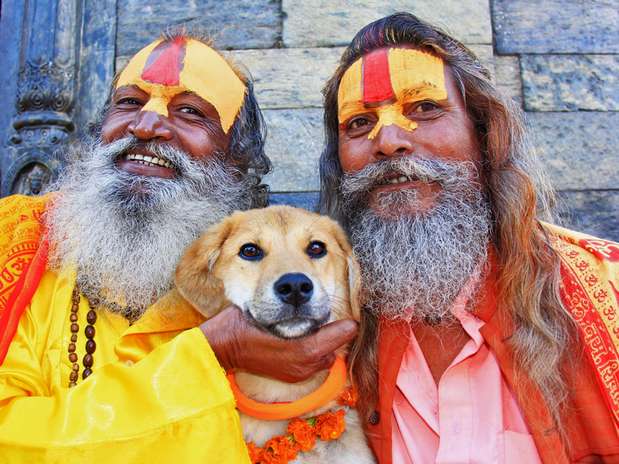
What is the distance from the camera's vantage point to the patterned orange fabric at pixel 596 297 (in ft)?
7.14

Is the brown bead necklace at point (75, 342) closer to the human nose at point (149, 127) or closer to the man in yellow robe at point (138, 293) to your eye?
the man in yellow robe at point (138, 293)

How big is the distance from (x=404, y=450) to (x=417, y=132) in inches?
53.4

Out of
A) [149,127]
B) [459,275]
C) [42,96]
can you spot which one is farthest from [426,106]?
[42,96]

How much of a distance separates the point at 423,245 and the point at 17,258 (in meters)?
1.74

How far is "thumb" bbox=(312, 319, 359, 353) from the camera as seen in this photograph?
2.17 metres

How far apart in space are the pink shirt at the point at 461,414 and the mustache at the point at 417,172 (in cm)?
63

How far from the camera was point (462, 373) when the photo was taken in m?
2.35

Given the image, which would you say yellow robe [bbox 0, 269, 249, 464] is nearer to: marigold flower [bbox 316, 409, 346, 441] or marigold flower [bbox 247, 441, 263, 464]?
marigold flower [bbox 247, 441, 263, 464]

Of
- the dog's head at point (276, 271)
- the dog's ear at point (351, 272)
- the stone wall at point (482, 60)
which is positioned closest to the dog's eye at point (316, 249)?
the dog's head at point (276, 271)

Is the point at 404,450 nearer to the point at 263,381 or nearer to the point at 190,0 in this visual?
the point at 263,381

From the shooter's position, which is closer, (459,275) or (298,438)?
(298,438)

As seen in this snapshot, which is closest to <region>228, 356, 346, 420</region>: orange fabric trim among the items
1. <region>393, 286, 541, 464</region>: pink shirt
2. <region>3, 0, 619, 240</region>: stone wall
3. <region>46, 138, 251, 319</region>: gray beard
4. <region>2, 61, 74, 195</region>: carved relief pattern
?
<region>393, 286, 541, 464</region>: pink shirt

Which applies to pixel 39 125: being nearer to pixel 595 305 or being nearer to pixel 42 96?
pixel 42 96

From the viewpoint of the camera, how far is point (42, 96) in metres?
4.32
